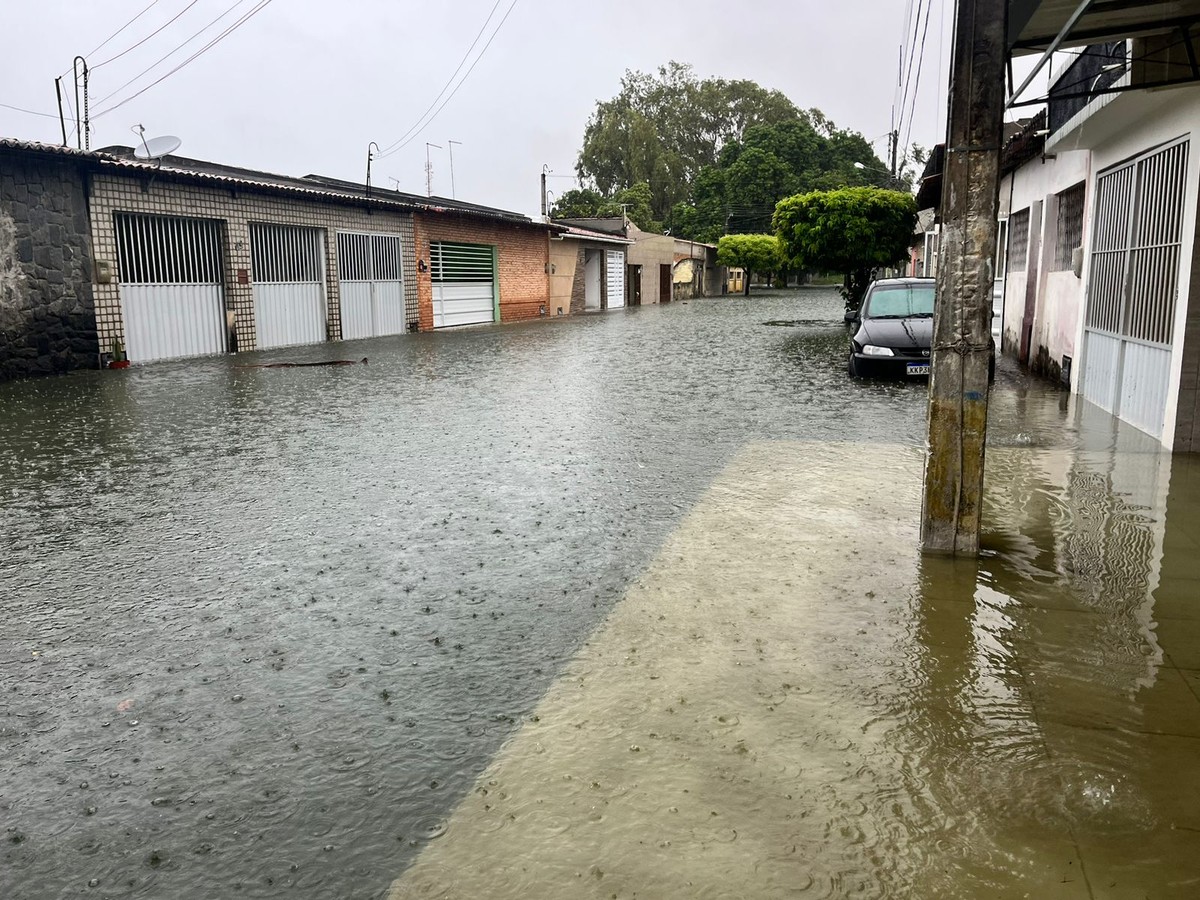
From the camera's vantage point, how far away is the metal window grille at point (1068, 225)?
1234 cm

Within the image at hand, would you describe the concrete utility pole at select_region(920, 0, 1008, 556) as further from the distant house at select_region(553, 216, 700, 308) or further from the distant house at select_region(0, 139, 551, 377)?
the distant house at select_region(553, 216, 700, 308)

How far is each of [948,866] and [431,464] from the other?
564 cm

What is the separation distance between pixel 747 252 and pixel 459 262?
117 ft

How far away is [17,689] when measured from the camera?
3.63 meters

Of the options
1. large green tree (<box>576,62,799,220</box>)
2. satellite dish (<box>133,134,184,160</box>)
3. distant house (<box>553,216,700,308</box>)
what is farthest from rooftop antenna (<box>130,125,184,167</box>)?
large green tree (<box>576,62,799,220</box>)

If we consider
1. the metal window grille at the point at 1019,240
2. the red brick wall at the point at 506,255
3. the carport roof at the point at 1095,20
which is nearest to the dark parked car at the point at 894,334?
the metal window grille at the point at 1019,240

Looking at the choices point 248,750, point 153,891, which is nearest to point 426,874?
point 153,891

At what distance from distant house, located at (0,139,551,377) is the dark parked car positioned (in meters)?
11.5

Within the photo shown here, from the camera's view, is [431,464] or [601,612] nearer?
[601,612]

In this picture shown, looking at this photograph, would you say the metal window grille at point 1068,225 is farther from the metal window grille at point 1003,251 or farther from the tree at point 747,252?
the tree at point 747,252

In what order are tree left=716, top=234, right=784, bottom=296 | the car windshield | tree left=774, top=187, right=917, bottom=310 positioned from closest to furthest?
the car windshield < tree left=774, top=187, right=917, bottom=310 < tree left=716, top=234, right=784, bottom=296

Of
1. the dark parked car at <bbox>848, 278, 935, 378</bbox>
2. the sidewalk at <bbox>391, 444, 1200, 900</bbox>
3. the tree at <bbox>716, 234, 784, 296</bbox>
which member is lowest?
the sidewalk at <bbox>391, 444, 1200, 900</bbox>

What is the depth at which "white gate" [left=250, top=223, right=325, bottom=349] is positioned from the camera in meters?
19.5

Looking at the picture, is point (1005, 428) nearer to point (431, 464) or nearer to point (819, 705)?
point (431, 464)
